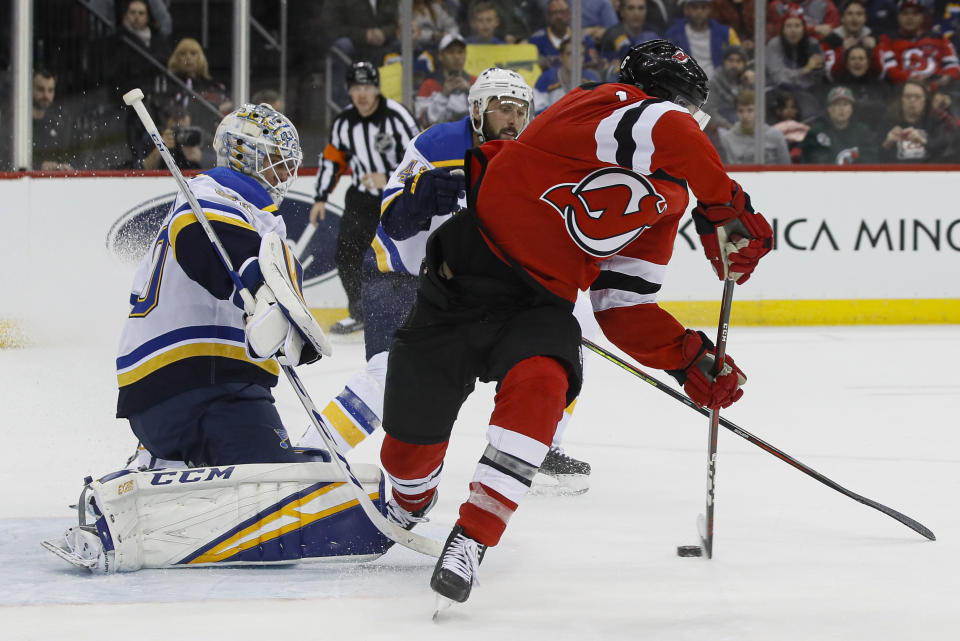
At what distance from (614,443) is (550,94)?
10.5 ft

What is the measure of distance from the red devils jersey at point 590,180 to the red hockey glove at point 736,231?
0.03 meters

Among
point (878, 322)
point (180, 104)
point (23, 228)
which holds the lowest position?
point (878, 322)

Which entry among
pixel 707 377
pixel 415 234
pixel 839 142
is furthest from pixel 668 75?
pixel 839 142

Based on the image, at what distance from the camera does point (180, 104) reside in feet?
20.3

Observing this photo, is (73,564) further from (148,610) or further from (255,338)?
(255,338)

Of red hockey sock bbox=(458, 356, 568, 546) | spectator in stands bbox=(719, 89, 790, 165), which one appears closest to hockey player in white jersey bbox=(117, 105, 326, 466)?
red hockey sock bbox=(458, 356, 568, 546)

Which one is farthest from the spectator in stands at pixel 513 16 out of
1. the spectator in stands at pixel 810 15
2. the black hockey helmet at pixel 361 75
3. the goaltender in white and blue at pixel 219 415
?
the goaltender in white and blue at pixel 219 415

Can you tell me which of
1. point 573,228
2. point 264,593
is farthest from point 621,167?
point 264,593

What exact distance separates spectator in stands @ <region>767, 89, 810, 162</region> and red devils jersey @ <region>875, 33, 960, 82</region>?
0.56 m

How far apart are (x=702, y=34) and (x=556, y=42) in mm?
776

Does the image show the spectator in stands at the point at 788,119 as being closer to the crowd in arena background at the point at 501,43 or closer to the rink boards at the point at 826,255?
the crowd in arena background at the point at 501,43

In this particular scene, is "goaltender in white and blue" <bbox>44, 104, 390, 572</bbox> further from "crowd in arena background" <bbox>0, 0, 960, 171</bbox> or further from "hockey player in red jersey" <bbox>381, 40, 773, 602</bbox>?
"crowd in arena background" <bbox>0, 0, 960, 171</bbox>

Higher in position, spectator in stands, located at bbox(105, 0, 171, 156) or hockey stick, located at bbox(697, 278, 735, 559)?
spectator in stands, located at bbox(105, 0, 171, 156)

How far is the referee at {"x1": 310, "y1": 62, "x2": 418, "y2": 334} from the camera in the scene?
6.07m
